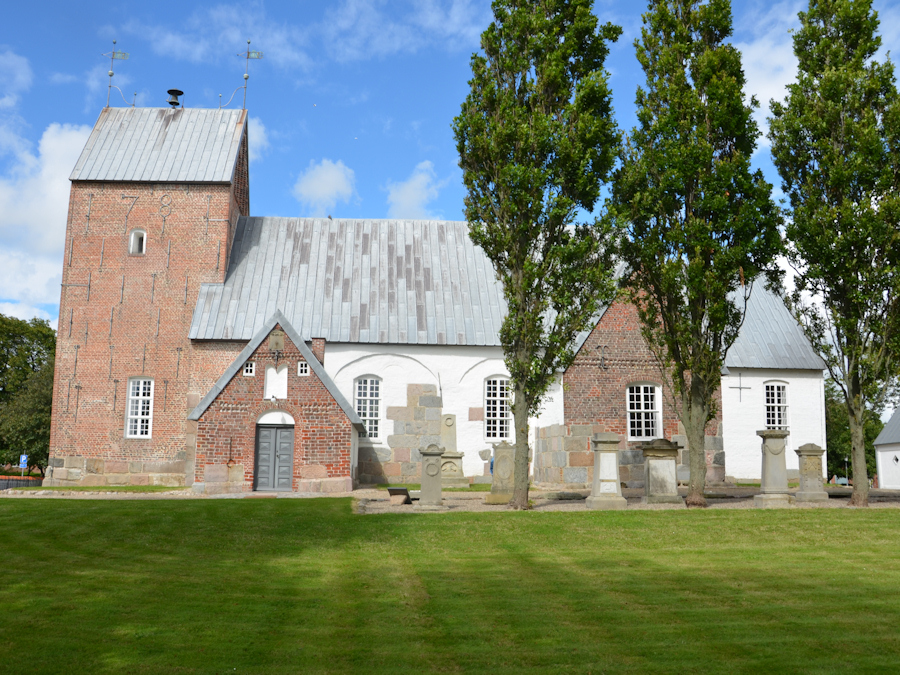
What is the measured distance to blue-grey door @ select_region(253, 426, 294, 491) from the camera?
67.6 feet

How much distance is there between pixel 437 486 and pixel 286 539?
5.20 m

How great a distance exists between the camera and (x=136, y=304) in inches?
1005

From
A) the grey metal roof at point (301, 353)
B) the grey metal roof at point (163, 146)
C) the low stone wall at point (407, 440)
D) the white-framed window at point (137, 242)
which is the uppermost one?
the grey metal roof at point (163, 146)

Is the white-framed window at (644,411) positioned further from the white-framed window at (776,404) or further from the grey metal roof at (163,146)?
the grey metal roof at (163,146)

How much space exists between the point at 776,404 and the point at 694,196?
12.2 m

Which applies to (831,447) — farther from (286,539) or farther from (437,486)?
(286,539)

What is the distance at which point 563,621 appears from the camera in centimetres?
713

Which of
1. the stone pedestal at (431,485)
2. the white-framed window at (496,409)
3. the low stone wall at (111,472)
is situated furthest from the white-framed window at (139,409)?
the stone pedestal at (431,485)

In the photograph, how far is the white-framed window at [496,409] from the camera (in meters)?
24.9

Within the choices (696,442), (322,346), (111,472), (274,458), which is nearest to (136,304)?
(111,472)

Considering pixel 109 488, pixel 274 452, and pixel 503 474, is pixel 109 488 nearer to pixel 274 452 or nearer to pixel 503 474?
pixel 274 452

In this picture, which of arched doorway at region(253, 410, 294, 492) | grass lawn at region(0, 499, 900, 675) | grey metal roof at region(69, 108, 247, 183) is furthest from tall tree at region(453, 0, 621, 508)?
grey metal roof at region(69, 108, 247, 183)

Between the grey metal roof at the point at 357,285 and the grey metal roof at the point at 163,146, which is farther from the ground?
the grey metal roof at the point at 163,146

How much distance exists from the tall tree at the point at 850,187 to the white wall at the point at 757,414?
7886 millimetres
